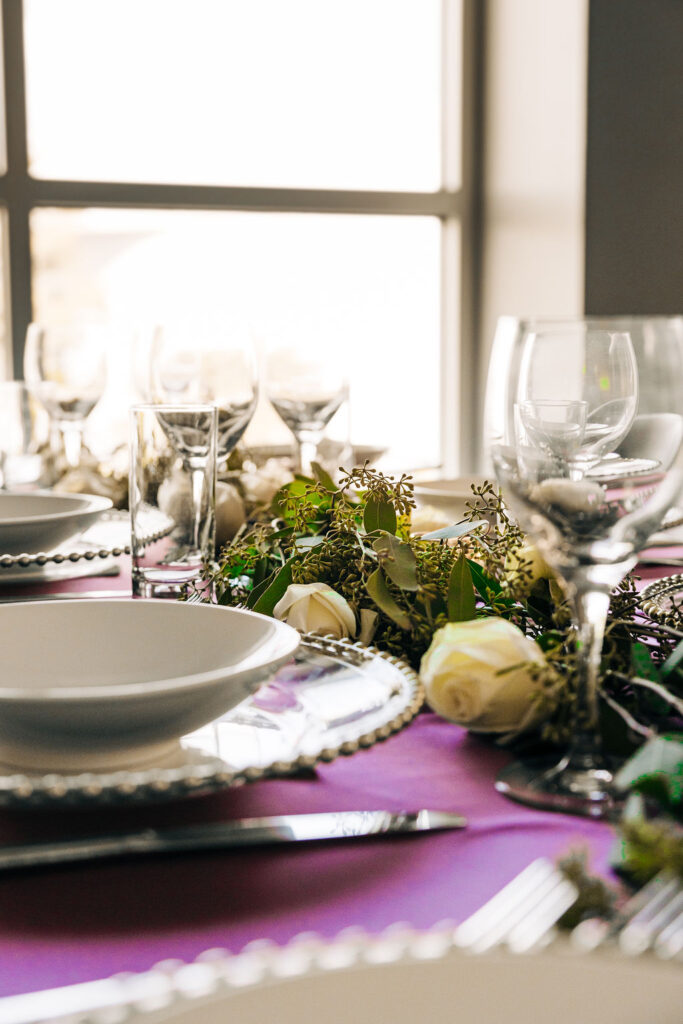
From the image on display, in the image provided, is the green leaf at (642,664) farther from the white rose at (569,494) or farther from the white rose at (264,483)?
the white rose at (264,483)

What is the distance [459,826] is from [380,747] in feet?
0.41

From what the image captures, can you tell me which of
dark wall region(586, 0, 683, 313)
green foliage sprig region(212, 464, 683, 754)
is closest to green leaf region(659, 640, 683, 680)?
green foliage sprig region(212, 464, 683, 754)

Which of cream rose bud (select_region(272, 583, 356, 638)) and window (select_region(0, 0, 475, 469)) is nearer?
cream rose bud (select_region(272, 583, 356, 638))

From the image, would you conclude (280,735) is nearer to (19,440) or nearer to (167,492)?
(167,492)

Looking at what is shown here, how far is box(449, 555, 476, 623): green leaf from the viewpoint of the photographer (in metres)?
0.69

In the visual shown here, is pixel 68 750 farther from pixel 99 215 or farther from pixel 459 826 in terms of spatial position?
pixel 99 215

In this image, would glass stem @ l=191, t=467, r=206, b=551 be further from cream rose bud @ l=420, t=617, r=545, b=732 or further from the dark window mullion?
the dark window mullion

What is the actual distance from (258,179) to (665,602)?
2.68 meters

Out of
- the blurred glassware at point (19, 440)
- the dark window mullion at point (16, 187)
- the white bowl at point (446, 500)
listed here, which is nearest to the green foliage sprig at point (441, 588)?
the white bowl at point (446, 500)

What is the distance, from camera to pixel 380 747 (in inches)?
24.1

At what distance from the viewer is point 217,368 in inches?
53.7

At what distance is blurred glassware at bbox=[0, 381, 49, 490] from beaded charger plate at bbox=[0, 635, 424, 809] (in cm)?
107

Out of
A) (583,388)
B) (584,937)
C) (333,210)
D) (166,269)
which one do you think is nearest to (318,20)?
(333,210)

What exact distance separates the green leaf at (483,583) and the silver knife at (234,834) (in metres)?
0.25
